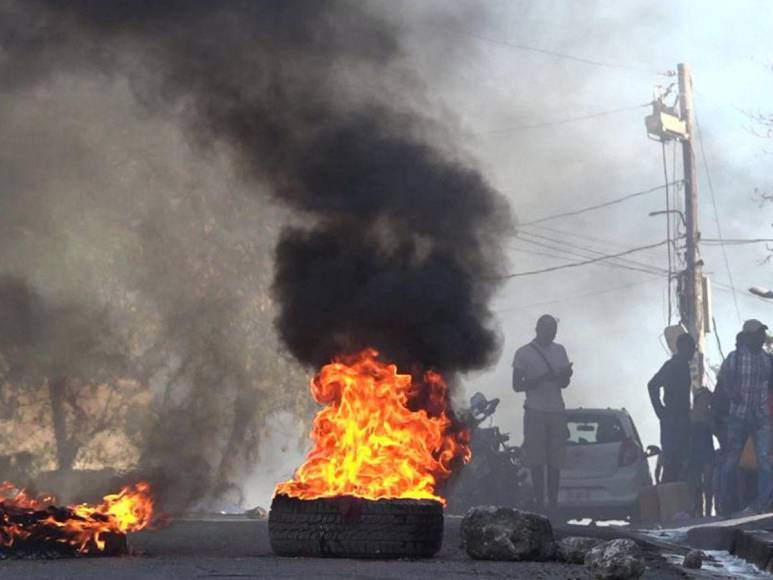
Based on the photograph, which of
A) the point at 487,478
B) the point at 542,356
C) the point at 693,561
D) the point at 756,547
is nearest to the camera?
A: the point at 693,561

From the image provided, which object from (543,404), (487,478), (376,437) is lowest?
(376,437)

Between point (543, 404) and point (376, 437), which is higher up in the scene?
point (543, 404)

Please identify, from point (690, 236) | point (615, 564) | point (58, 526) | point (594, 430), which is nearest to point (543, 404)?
point (594, 430)

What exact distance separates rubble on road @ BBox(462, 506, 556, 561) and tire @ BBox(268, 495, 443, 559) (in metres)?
0.60

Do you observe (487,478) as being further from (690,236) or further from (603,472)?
(690,236)

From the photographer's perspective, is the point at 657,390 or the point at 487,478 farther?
the point at 657,390

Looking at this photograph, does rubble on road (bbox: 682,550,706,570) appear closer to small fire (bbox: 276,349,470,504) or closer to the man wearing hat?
small fire (bbox: 276,349,470,504)

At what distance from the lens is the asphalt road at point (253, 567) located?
865cm

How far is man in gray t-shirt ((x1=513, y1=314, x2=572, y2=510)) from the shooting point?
19.3 meters

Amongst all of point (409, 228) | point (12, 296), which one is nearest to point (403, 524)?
point (409, 228)

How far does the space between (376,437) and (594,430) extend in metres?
12.3

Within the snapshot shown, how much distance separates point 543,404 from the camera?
19438 mm

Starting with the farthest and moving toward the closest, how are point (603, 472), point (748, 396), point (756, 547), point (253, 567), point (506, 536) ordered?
1. point (603, 472)
2. point (748, 396)
3. point (756, 547)
4. point (506, 536)
5. point (253, 567)

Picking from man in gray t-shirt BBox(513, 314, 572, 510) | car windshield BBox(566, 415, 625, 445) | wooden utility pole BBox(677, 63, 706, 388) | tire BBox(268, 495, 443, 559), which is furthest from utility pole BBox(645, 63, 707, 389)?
tire BBox(268, 495, 443, 559)
